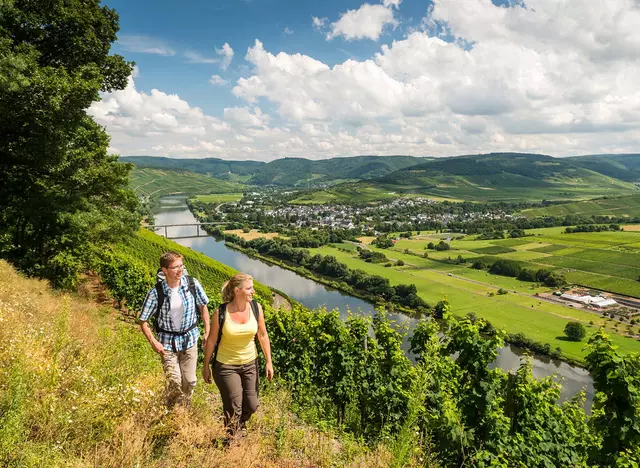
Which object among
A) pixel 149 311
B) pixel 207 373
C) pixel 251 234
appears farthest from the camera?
pixel 251 234

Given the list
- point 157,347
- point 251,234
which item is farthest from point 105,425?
point 251,234

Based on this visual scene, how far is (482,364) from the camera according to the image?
6.54 meters

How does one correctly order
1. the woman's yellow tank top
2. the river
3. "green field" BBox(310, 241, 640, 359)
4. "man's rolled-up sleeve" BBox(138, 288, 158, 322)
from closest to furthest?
1. the woman's yellow tank top
2. "man's rolled-up sleeve" BBox(138, 288, 158, 322)
3. the river
4. "green field" BBox(310, 241, 640, 359)

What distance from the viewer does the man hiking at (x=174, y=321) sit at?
4.33 metres

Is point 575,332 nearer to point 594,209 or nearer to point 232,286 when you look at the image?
point 232,286

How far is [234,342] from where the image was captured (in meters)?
3.95

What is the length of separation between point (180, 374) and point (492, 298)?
54.5 metres

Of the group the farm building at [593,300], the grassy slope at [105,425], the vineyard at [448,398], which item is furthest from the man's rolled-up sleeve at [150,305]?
the farm building at [593,300]

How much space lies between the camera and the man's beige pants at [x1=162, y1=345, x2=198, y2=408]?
4219mm

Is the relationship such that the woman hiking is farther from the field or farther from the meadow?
the field

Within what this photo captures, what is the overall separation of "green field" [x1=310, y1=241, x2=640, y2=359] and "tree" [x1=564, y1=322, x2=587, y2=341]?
40.1 inches

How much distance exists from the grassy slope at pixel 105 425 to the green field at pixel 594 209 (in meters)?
147

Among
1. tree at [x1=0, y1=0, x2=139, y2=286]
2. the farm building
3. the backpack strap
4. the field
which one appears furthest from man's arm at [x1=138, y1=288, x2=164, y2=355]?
the field

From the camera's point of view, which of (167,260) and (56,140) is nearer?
(167,260)
